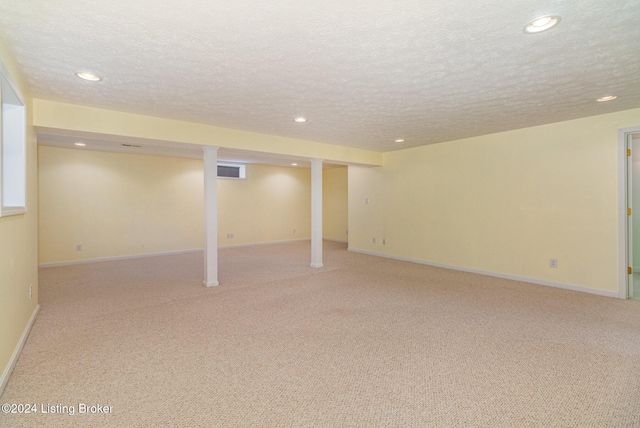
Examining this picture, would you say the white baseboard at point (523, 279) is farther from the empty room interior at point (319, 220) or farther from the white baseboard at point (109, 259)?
the white baseboard at point (109, 259)

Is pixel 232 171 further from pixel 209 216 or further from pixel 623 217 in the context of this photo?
pixel 623 217

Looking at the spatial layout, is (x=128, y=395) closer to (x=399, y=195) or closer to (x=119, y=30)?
→ (x=119, y=30)

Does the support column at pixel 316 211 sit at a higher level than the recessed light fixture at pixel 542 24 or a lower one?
lower

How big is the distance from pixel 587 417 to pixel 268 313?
2793 millimetres

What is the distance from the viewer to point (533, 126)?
15.5 ft

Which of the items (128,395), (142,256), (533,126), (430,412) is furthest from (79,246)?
(533,126)

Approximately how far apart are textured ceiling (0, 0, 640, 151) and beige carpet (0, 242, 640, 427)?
2.41 meters

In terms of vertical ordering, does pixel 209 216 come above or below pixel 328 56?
below

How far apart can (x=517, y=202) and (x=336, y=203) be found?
18.9 ft

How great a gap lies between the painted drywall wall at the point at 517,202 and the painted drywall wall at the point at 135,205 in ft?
13.0

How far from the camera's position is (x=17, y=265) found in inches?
105

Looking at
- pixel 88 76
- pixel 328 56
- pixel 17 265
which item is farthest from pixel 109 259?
pixel 328 56

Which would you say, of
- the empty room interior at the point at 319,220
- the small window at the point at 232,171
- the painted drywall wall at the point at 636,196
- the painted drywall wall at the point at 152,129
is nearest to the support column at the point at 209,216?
the empty room interior at the point at 319,220

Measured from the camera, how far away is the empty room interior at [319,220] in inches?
75.9
